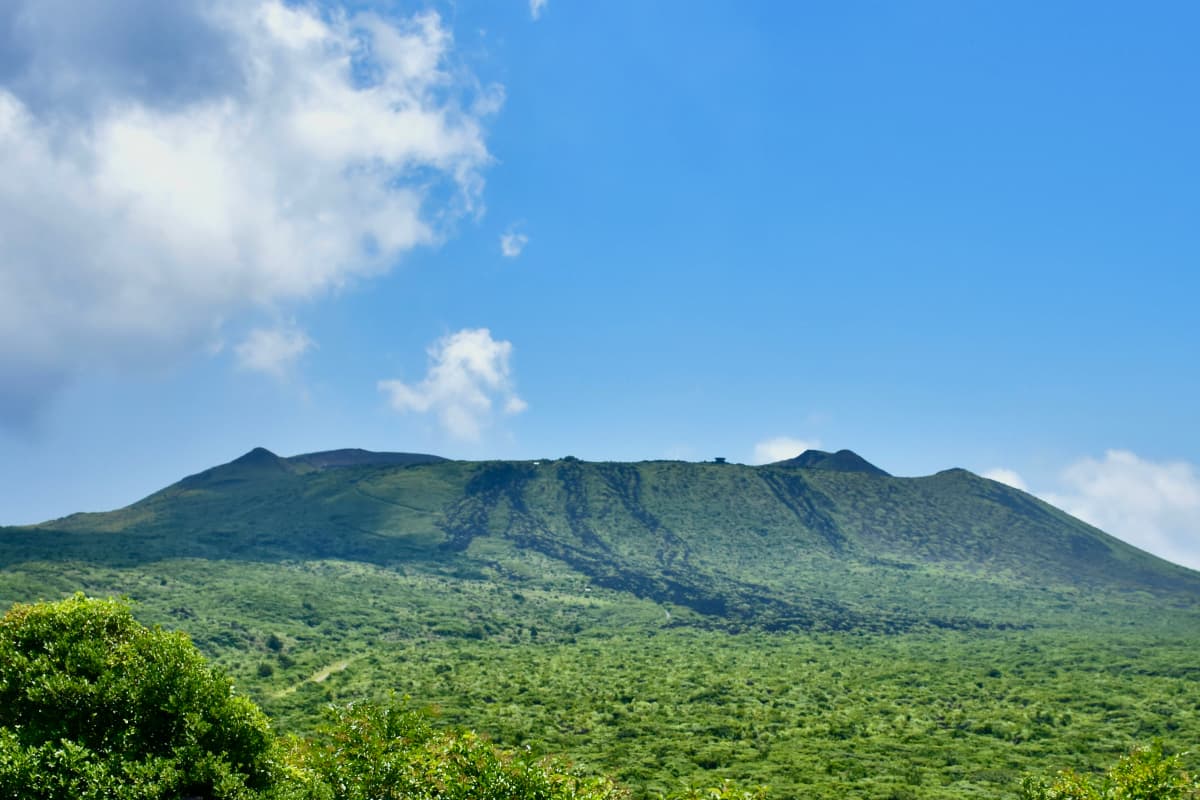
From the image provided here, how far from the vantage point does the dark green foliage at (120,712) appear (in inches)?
909

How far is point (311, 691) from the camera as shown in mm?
97062

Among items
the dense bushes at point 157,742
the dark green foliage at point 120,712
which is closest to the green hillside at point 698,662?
the dense bushes at point 157,742

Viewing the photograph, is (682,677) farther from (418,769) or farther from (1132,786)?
(1132,786)

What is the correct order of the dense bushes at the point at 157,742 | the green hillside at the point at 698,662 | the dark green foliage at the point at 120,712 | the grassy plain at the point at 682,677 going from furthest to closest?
the green hillside at the point at 698,662
the grassy plain at the point at 682,677
the dark green foliage at the point at 120,712
the dense bushes at the point at 157,742

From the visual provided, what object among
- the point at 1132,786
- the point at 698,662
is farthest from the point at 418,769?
the point at 698,662

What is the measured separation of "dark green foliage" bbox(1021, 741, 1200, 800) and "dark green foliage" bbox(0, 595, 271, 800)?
1149 inches

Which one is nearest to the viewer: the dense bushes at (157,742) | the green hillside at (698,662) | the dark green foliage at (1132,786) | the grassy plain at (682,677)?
the dense bushes at (157,742)

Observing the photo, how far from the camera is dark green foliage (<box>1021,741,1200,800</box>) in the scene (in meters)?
26.2

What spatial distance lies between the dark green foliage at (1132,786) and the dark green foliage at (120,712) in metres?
29.2

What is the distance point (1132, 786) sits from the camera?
26.6 m

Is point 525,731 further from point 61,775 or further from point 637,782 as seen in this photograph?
point 61,775

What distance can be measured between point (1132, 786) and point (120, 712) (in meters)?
35.2

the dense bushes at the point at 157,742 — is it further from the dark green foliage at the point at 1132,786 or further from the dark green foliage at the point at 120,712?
the dark green foliage at the point at 1132,786

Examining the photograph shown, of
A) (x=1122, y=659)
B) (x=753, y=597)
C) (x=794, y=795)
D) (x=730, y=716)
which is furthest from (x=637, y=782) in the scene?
(x=753, y=597)
